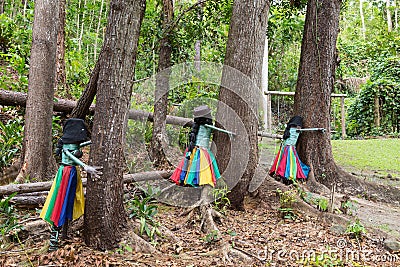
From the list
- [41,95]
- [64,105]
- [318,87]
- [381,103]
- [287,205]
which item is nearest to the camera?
[287,205]

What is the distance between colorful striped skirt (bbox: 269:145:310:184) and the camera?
6383mm

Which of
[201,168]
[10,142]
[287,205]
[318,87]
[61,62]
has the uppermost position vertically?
[61,62]

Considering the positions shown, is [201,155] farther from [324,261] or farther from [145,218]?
[324,261]

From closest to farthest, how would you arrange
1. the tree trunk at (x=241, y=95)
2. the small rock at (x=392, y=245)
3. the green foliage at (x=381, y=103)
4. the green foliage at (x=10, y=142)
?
1. the small rock at (x=392, y=245)
2. the tree trunk at (x=241, y=95)
3. the green foliage at (x=10, y=142)
4. the green foliage at (x=381, y=103)

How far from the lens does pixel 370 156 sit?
10477 millimetres

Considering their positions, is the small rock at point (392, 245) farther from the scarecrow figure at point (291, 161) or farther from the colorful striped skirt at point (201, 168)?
the colorful striped skirt at point (201, 168)

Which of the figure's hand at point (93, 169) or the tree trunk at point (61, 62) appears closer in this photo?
the figure's hand at point (93, 169)

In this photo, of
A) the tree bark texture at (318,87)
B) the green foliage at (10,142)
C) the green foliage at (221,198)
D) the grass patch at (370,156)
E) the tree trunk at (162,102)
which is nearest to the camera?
the green foliage at (221,198)

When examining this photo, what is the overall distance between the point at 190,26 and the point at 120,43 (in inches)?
173

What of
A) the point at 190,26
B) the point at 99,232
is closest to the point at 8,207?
the point at 99,232

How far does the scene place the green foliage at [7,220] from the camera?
3704 mm

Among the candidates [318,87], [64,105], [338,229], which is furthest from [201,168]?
[64,105]

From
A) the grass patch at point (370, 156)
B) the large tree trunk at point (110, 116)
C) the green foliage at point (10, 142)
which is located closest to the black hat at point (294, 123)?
the grass patch at point (370, 156)

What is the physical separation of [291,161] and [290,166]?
9 cm
